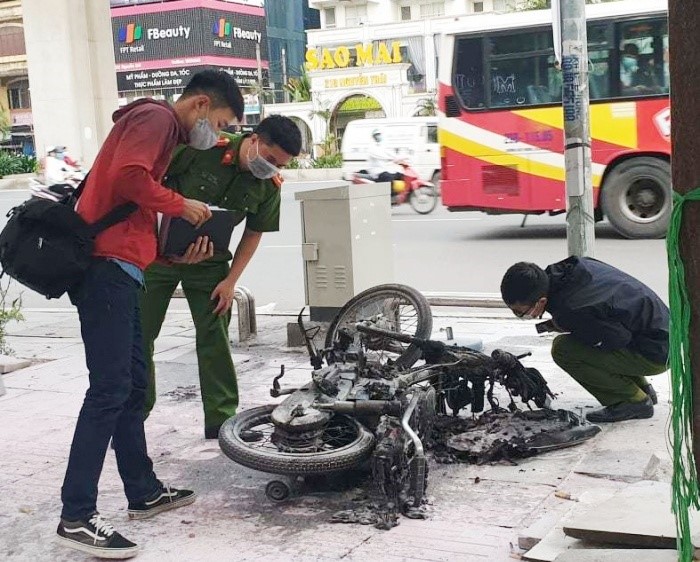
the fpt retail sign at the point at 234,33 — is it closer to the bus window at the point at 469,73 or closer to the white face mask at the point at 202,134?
the bus window at the point at 469,73

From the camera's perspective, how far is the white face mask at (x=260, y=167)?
195 inches

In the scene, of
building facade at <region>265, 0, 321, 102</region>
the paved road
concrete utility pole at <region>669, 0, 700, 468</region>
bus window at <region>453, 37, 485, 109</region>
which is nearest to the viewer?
concrete utility pole at <region>669, 0, 700, 468</region>

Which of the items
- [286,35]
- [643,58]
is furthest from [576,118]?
[286,35]

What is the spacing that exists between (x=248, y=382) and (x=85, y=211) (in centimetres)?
297

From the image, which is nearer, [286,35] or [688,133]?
[688,133]

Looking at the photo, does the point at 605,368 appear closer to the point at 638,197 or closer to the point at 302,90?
the point at 638,197

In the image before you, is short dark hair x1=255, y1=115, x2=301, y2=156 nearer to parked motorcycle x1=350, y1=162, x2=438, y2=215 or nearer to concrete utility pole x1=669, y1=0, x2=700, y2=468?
concrete utility pole x1=669, y1=0, x2=700, y2=468

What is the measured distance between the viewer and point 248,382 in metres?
6.74

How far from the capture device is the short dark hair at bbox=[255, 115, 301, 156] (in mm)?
4848

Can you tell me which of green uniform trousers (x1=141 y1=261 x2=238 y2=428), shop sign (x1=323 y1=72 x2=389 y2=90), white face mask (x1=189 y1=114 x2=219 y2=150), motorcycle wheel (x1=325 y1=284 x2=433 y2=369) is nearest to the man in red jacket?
white face mask (x1=189 y1=114 x2=219 y2=150)

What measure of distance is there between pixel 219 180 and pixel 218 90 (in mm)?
972

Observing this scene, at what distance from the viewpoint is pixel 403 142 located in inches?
860

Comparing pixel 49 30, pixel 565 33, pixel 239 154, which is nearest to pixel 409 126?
pixel 49 30

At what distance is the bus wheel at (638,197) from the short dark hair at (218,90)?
378 inches
